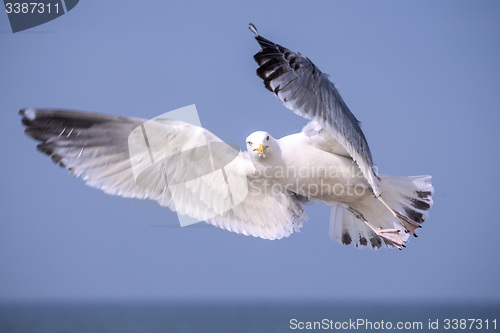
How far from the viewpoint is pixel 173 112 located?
5.51 metres

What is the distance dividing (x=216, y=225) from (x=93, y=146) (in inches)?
48.0

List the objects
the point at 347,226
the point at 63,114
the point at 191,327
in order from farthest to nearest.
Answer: the point at 191,327, the point at 347,226, the point at 63,114

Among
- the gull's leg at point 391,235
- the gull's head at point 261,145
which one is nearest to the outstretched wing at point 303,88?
the gull's head at point 261,145

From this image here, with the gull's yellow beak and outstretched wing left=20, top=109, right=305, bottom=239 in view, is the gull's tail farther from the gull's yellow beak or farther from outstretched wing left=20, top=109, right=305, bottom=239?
the gull's yellow beak

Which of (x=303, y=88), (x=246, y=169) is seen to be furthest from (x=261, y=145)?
(x=303, y=88)

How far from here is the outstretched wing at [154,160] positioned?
5.38 metres

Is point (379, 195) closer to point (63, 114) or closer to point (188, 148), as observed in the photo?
point (188, 148)

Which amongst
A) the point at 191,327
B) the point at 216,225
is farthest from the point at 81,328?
the point at 216,225

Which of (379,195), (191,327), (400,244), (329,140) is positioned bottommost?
(191,327)

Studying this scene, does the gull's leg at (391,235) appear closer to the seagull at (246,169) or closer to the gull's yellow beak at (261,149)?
the seagull at (246,169)

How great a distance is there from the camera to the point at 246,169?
5672 mm

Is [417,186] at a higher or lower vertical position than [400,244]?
higher

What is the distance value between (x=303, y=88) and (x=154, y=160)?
1449mm

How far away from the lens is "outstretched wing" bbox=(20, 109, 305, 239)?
17.7ft
